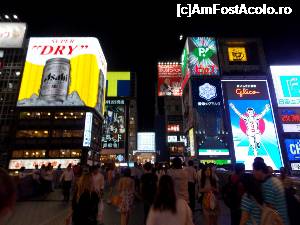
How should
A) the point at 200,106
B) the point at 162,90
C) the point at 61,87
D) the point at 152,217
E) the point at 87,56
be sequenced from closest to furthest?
the point at 152,217, the point at 200,106, the point at 61,87, the point at 87,56, the point at 162,90

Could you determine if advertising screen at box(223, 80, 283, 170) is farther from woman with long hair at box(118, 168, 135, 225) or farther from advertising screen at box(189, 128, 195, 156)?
woman with long hair at box(118, 168, 135, 225)

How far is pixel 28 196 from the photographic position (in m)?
15.2

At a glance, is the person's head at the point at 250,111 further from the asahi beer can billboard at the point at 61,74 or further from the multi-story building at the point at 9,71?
the multi-story building at the point at 9,71

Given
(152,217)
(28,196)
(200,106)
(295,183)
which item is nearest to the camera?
(152,217)

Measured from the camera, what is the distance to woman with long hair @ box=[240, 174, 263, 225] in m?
3.39

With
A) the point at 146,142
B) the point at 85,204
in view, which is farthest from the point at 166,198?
the point at 146,142

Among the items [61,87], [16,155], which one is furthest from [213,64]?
[16,155]

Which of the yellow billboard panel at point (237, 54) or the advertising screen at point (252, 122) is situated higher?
the yellow billboard panel at point (237, 54)

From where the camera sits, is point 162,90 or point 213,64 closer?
point 213,64

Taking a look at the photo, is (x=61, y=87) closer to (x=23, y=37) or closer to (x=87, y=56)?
(x=87, y=56)

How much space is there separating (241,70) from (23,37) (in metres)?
63.7

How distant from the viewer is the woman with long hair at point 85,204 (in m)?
4.65

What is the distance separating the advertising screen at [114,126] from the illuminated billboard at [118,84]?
4121 mm

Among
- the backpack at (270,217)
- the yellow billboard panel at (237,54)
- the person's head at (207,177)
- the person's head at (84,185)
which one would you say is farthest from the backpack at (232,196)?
the yellow billboard panel at (237,54)
